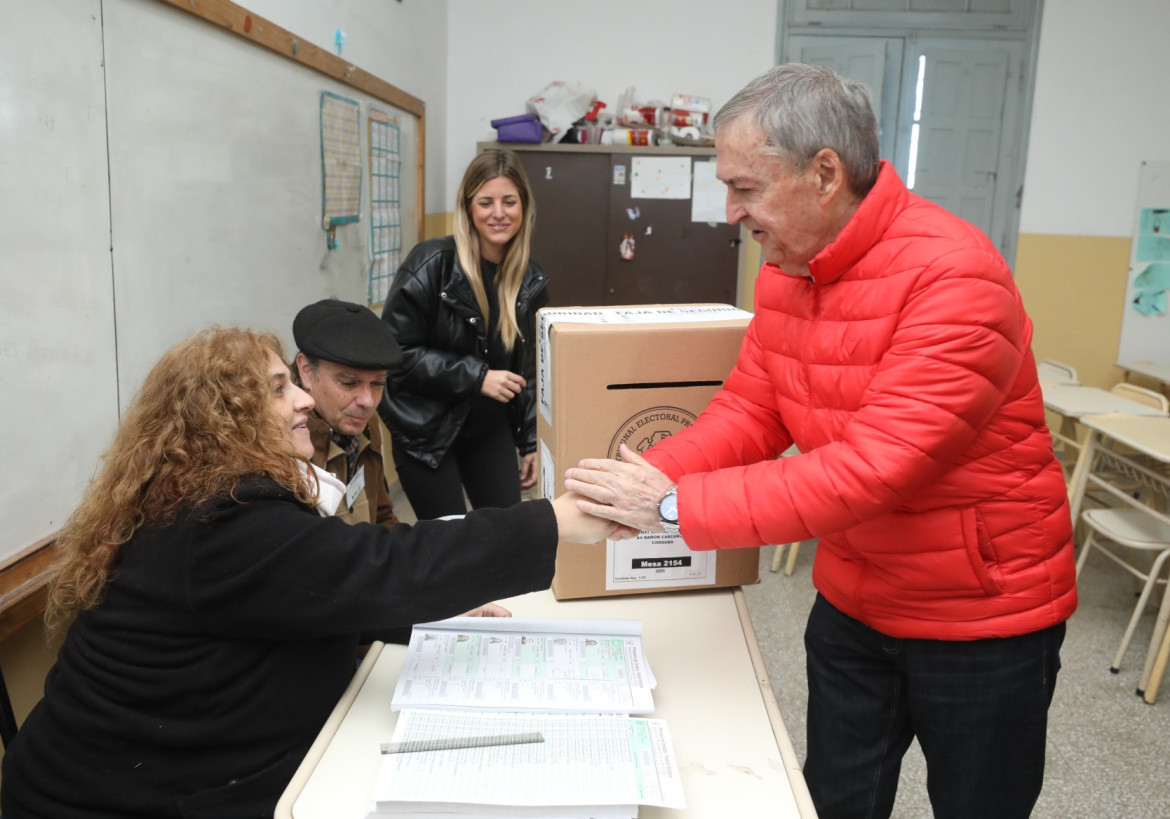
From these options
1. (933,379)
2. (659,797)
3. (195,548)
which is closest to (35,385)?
(195,548)

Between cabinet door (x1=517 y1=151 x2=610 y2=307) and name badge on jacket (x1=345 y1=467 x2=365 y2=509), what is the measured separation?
3351 millimetres

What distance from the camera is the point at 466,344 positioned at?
251cm

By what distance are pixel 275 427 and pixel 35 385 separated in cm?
76

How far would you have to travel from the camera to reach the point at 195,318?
2.34 metres

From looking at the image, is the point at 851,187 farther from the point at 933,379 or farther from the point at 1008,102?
the point at 1008,102

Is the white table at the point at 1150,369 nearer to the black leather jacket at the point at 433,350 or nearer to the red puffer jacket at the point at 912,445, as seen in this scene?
the black leather jacket at the point at 433,350

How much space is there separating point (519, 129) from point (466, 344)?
2.90 meters

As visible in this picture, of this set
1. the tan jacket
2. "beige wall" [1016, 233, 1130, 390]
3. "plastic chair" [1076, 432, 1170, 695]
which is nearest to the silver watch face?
the tan jacket

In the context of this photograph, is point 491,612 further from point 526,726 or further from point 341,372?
point 341,372

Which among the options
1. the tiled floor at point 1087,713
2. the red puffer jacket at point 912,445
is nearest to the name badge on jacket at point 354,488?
the red puffer jacket at point 912,445

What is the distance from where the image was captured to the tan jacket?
1664 mm

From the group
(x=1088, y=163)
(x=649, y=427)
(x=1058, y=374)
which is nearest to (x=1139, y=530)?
(x=1058, y=374)

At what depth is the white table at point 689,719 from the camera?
1.01 m

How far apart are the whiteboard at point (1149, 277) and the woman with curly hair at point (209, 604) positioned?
5653 millimetres
